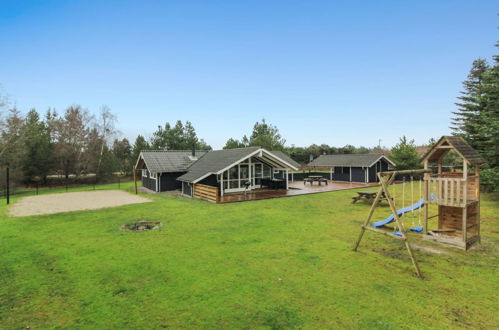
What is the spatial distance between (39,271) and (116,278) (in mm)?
2010

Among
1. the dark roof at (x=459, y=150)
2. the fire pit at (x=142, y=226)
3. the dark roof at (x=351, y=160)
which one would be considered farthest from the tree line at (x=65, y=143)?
the dark roof at (x=459, y=150)

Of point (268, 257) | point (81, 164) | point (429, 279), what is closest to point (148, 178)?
point (81, 164)

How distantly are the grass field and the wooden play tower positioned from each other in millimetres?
457

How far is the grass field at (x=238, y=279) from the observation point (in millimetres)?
4004

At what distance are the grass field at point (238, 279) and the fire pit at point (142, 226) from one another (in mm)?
545

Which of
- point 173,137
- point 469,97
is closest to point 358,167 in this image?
point 469,97

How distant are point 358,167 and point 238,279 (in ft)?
72.5

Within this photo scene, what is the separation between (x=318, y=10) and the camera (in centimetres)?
2077

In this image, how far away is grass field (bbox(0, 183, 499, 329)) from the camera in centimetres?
400

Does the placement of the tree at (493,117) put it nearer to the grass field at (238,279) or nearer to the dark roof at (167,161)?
the grass field at (238,279)

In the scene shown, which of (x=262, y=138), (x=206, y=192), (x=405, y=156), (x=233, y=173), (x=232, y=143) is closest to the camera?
(x=206, y=192)

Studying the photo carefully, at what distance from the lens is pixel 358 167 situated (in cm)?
2453

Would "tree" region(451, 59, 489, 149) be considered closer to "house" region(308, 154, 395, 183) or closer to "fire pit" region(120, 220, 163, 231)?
"house" region(308, 154, 395, 183)

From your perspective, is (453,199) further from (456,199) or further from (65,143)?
(65,143)
